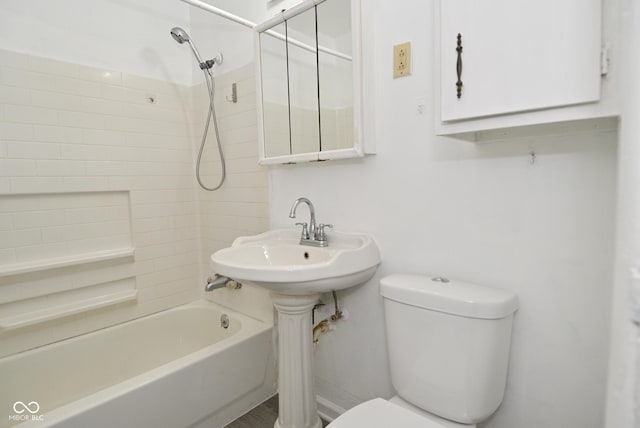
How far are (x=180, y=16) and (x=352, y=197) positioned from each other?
1728 mm

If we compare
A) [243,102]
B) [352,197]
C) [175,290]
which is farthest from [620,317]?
[175,290]

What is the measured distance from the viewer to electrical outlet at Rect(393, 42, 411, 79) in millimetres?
1265

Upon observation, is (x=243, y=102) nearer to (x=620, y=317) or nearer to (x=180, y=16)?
(x=180, y=16)

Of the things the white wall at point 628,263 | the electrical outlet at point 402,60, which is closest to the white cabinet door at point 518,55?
the white wall at point 628,263

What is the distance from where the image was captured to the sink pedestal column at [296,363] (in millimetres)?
1412

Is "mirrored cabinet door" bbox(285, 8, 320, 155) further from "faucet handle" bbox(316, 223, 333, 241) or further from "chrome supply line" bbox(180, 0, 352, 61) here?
"faucet handle" bbox(316, 223, 333, 241)

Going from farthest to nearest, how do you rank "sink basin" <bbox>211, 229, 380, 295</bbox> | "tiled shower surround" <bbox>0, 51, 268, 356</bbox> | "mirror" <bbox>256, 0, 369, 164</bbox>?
"tiled shower surround" <bbox>0, 51, 268, 356</bbox> < "mirror" <bbox>256, 0, 369, 164</bbox> < "sink basin" <bbox>211, 229, 380, 295</bbox>

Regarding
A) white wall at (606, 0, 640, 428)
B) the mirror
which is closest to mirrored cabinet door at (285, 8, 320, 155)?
the mirror

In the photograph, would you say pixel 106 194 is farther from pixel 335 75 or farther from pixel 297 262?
pixel 335 75

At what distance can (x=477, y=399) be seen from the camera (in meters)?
1.00

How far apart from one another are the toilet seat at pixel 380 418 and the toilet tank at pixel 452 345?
12 cm

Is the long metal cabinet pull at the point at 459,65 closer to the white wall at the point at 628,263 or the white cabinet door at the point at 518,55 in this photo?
the white cabinet door at the point at 518,55

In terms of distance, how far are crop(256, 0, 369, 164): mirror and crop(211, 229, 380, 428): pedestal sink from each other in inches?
15.4

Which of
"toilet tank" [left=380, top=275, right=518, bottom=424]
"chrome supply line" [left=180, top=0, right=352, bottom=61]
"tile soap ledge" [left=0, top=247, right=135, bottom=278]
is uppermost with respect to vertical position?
"chrome supply line" [left=180, top=0, right=352, bottom=61]
